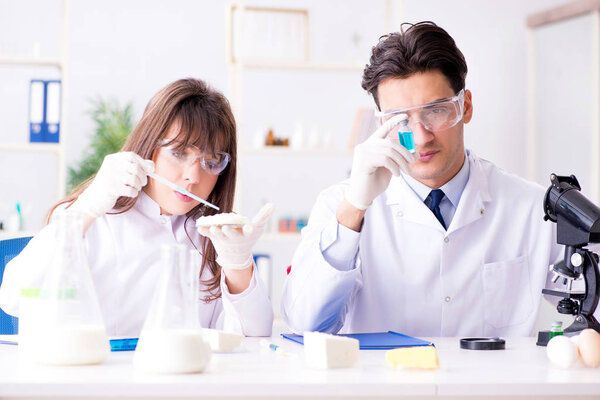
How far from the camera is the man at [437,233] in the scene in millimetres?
1885

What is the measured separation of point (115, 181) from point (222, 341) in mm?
605

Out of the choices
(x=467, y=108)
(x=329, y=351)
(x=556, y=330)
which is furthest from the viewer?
(x=467, y=108)

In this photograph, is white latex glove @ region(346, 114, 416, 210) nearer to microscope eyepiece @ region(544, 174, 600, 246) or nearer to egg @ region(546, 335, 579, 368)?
microscope eyepiece @ region(544, 174, 600, 246)

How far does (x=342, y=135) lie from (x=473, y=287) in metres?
2.97

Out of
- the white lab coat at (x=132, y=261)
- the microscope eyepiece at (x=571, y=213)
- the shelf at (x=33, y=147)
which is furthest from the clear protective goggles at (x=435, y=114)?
the shelf at (x=33, y=147)

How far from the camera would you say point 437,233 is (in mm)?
1908

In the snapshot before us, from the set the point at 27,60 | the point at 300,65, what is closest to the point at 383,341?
the point at 300,65

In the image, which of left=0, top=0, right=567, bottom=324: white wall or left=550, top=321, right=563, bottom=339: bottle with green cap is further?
left=0, top=0, right=567, bottom=324: white wall

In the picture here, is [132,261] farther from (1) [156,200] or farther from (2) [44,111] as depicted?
(2) [44,111]

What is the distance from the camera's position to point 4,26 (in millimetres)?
4535

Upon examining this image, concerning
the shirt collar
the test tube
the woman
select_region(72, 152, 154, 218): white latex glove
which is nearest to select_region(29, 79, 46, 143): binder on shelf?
the woman

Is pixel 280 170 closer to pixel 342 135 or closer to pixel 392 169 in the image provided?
pixel 342 135

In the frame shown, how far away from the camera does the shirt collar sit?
1.98 metres

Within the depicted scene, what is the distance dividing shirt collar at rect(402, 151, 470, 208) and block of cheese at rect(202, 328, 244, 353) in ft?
2.72
